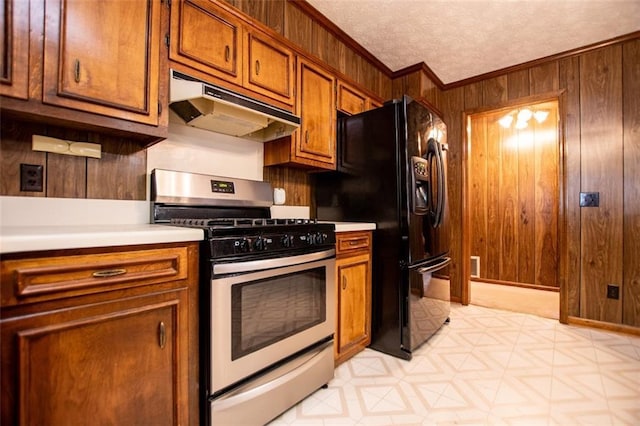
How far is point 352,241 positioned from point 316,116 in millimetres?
931

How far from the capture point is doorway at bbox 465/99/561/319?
382cm

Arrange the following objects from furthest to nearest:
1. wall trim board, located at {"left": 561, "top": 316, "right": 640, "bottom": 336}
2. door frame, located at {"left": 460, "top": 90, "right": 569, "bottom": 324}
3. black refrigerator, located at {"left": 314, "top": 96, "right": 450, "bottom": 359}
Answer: door frame, located at {"left": 460, "top": 90, "right": 569, "bottom": 324}, wall trim board, located at {"left": 561, "top": 316, "right": 640, "bottom": 336}, black refrigerator, located at {"left": 314, "top": 96, "right": 450, "bottom": 359}

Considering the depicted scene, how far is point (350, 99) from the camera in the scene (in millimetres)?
2418

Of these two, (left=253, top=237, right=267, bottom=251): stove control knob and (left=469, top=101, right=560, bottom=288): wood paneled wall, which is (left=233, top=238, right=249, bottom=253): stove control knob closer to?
(left=253, top=237, right=267, bottom=251): stove control knob

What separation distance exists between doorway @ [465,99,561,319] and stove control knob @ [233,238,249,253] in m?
3.23

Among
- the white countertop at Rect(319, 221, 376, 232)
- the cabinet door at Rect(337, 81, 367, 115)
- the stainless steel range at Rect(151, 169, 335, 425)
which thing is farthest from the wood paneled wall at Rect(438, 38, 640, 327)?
the stainless steel range at Rect(151, 169, 335, 425)

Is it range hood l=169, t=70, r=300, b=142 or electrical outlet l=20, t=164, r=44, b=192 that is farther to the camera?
range hood l=169, t=70, r=300, b=142

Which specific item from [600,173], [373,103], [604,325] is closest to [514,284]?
[604,325]

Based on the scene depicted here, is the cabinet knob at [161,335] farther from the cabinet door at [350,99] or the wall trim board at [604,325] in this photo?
the wall trim board at [604,325]

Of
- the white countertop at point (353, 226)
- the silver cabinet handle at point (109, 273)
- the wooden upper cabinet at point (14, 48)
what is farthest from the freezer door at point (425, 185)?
the wooden upper cabinet at point (14, 48)

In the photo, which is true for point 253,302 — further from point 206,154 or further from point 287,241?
point 206,154

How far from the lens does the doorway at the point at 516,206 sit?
12.5 feet

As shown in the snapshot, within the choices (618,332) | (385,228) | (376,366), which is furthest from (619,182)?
(376,366)

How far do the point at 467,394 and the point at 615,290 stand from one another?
1.99m
